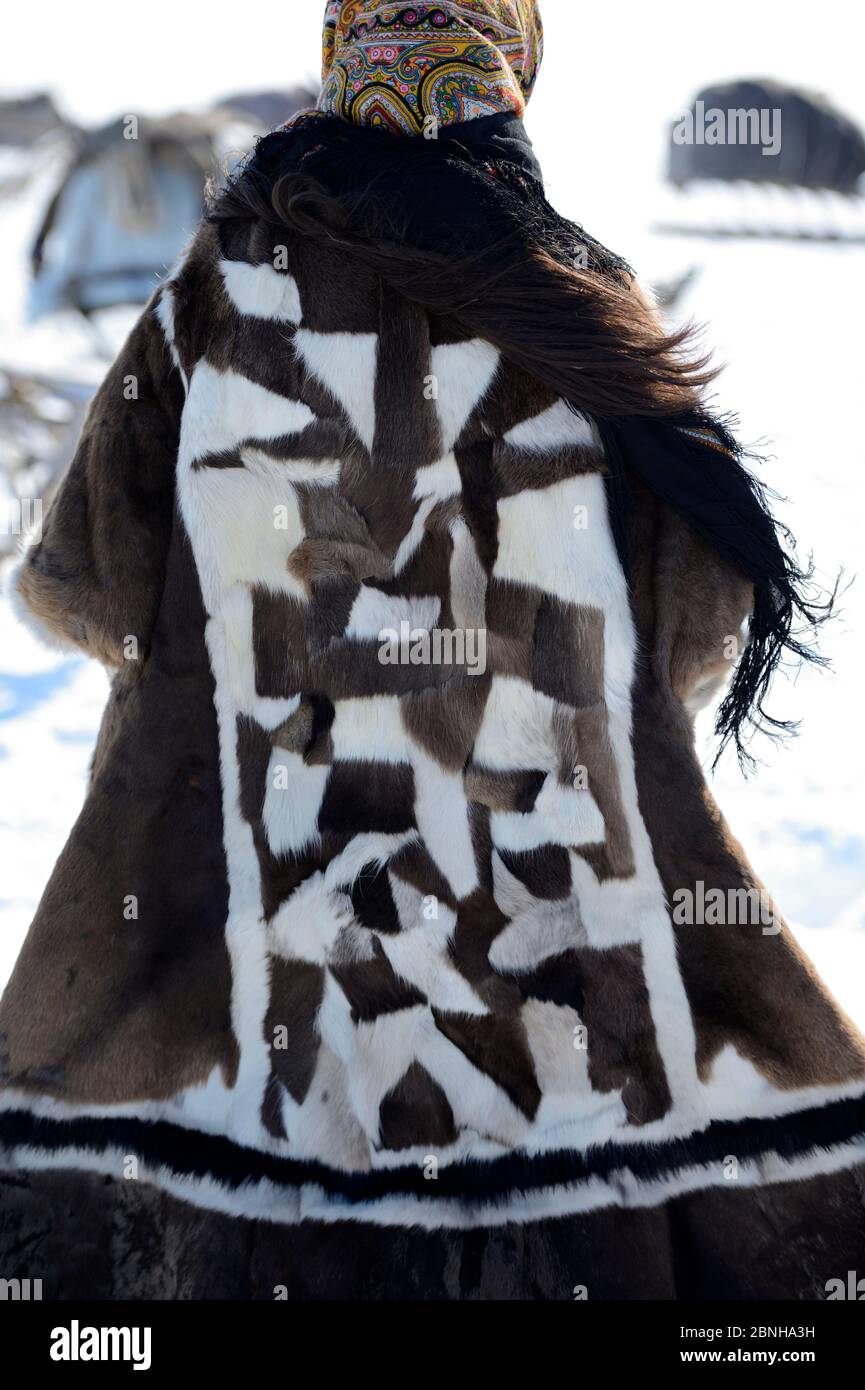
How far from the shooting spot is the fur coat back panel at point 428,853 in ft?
2.96

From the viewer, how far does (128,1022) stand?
3.12 ft

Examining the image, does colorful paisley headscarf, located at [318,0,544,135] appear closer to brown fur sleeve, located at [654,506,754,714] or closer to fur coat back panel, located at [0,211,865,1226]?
fur coat back panel, located at [0,211,865,1226]

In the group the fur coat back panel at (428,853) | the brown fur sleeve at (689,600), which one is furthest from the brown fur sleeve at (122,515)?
the brown fur sleeve at (689,600)

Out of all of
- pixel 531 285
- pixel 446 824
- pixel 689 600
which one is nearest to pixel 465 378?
pixel 531 285

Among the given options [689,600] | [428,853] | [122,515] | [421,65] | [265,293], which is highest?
[421,65]

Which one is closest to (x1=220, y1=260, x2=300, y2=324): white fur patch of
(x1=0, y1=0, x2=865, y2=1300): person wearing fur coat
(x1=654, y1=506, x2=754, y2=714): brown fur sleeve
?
(x1=0, y1=0, x2=865, y2=1300): person wearing fur coat

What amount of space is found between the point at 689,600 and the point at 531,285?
0.29 meters

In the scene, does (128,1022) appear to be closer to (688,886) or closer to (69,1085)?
(69,1085)

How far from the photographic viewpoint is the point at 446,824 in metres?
0.92

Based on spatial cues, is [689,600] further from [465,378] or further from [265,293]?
[265,293]

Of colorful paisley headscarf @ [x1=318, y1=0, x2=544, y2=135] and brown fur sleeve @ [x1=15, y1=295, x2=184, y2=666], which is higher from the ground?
colorful paisley headscarf @ [x1=318, y1=0, x2=544, y2=135]

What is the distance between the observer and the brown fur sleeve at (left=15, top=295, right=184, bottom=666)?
993 mm

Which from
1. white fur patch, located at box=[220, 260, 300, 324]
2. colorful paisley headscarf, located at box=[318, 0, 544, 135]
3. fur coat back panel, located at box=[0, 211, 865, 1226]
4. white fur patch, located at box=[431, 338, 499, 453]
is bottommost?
fur coat back panel, located at box=[0, 211, 865, 1226]

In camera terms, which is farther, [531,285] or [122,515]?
[122,515]
